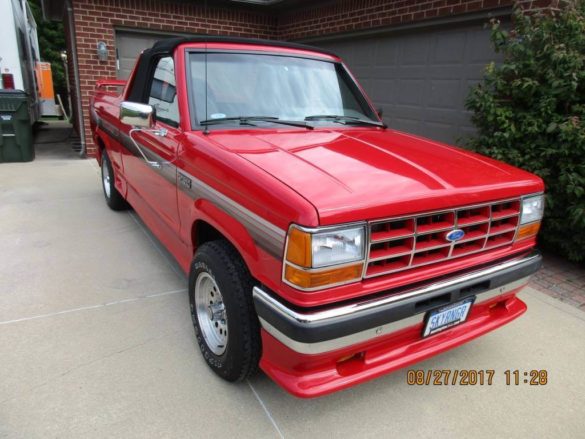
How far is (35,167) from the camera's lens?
7.92m

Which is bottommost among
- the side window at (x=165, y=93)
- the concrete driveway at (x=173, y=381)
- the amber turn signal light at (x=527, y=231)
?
the concrete driveway at (x=173, y=381)

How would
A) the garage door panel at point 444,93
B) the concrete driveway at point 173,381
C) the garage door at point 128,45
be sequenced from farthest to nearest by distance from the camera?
the garage door at point 128,45 < the garage door panel at point 444,93 < the concrete driveway at point 173,381

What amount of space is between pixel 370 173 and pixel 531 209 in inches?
41.5

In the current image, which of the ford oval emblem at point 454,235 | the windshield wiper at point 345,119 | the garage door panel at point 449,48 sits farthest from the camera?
the garage door panel at point 449,48

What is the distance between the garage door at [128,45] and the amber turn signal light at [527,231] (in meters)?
8.21

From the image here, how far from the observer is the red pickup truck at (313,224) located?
181 centimetres

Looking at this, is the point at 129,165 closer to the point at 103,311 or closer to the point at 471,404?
the point at 103,311

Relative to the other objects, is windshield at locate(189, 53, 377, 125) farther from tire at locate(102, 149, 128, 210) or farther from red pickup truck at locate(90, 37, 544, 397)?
tire at locate(102, 149, 128, 210)

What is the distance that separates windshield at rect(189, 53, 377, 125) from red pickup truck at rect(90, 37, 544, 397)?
1 centimetres

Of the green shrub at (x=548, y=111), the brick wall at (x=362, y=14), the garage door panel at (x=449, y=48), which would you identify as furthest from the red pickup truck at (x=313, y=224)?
the brick wall at (x=362, y=14)

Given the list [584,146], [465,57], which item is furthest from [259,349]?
[465,57]

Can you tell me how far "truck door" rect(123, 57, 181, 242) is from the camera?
291 centimetres

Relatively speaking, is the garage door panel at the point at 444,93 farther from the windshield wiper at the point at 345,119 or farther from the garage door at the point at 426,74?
the windshield wiper at the point at 345,119

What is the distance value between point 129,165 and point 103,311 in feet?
5.04
